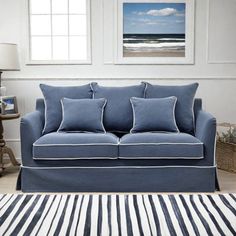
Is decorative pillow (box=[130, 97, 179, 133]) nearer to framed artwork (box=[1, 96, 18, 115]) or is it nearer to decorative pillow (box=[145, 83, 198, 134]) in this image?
decorative pillow (box=[145, 83, 198, 134])

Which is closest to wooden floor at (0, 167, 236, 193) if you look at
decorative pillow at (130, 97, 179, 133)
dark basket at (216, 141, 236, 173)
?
dark basket at (216, 141, 236, 173)

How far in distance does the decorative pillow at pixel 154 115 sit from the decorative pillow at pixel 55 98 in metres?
0.55

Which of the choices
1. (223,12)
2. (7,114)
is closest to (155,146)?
(7,114)

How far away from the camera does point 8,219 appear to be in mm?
2723

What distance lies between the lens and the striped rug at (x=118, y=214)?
8.30 ft

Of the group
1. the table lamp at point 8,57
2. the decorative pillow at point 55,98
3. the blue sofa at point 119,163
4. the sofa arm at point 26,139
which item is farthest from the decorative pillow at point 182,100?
the table lamp at point 8,57

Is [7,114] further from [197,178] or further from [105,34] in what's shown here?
[197,178]

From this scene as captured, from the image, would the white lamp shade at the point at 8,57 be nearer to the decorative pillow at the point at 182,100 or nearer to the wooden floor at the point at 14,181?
the wooden floor at the point at 14,181

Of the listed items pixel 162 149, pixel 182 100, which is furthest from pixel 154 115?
pixel 162 149

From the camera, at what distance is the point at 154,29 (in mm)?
4492

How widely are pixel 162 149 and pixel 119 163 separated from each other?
38cm

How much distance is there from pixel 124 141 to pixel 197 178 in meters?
0.69

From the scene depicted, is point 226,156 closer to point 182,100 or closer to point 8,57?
point 182,100

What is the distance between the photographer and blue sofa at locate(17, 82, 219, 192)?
11.0ft
